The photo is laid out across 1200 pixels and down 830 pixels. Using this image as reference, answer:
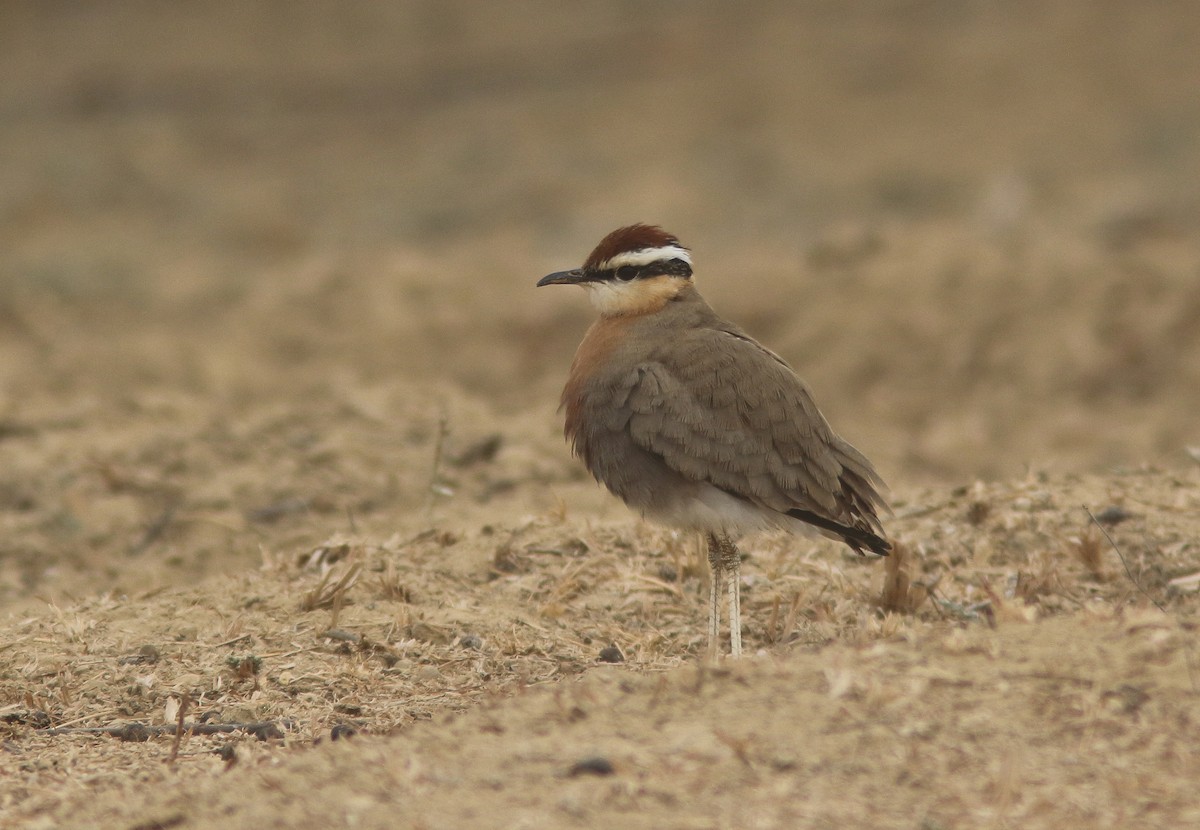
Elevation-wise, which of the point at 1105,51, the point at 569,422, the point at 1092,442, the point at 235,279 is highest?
the point at 1105,51

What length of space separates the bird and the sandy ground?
0.45 m

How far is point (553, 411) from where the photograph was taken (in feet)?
34.8

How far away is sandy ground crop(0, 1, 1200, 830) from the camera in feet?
13.6

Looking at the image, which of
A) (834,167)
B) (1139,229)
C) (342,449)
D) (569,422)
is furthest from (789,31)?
(569,422)

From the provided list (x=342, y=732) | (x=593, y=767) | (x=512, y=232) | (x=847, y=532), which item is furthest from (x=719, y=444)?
(x=512, y=232)

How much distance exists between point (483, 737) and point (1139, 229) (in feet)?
35.3

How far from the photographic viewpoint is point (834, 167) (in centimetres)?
1723

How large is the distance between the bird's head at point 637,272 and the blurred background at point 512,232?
1.42 meters

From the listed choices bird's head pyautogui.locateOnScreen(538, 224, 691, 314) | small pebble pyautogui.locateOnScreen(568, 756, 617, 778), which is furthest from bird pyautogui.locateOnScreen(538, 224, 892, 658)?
small pebble pyautogui.locateOnScreen(568, 756, 617, 778)

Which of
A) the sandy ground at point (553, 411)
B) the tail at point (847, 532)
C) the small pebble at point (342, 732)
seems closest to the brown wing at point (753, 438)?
the tail at point (847, 532)

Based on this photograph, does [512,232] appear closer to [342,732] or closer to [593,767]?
[342,732]

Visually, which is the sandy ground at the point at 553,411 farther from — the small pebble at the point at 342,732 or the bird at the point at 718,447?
the bird at the point at 718,447

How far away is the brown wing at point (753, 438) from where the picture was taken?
5711mm

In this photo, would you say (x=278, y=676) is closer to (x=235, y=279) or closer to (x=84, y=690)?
(x=84, y=690)
